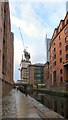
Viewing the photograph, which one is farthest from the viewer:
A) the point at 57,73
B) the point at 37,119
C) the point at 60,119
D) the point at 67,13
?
the point at 57,73

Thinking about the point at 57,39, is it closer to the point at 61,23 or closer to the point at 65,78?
the point at 61,23

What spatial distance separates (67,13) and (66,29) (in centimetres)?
556

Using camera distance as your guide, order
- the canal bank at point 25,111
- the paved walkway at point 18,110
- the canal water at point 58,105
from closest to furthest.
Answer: the paved walkway at point 18,110
the canal bank at point 25,111
the canal water at point 58,105

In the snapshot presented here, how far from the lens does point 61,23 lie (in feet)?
299

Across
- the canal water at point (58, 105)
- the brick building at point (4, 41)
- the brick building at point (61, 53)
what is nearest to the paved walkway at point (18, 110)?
the canal water at point (58, 105)

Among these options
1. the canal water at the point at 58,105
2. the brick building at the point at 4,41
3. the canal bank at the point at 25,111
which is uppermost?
the brick building at the point at 4,41

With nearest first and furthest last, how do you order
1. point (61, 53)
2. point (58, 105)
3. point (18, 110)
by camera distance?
point (18, 110) → point (58, 105) → point (61, 53)

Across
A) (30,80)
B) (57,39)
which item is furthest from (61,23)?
(30,80)

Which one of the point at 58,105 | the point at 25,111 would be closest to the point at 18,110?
the point at 25,111

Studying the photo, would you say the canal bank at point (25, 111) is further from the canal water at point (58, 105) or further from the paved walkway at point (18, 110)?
the canal water at point (58, 105)

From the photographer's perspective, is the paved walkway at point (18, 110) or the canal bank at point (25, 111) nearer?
the paved walkway at point (18, 110)

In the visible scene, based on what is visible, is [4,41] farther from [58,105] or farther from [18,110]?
[18,110]

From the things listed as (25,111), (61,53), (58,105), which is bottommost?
(58,105)

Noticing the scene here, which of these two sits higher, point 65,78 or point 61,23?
point 61,23
